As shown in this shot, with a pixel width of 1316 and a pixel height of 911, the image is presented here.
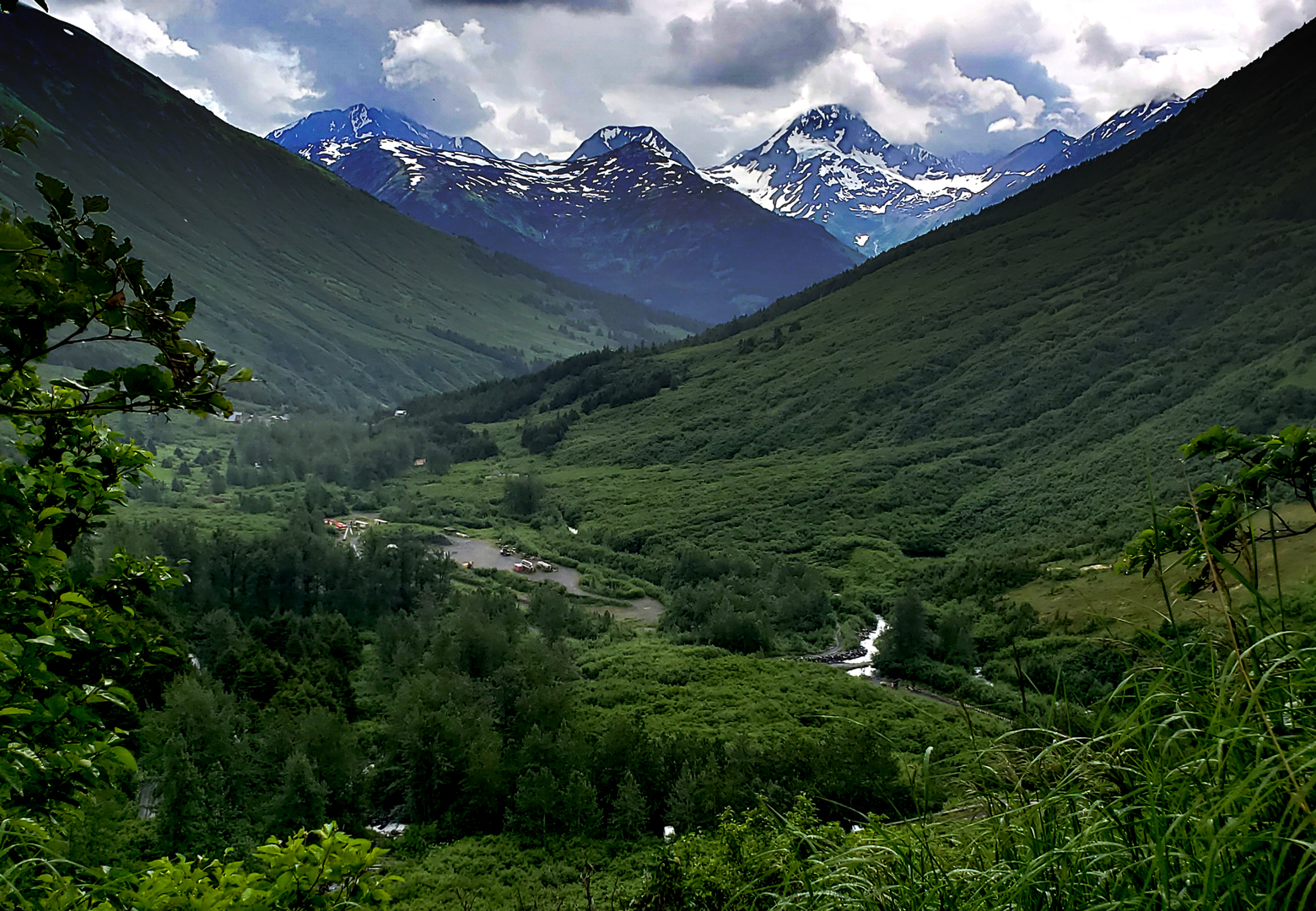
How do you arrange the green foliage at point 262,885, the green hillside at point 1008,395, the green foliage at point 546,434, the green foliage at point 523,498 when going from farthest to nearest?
the green foliage at point 546,434 → the green foliage at point 523,498 → the green hillside at point 1008,395 → the green foliage at point 262,885

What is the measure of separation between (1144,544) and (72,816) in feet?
27.6

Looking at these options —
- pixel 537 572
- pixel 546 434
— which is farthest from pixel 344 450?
pixel 537 572

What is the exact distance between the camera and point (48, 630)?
4352 mm

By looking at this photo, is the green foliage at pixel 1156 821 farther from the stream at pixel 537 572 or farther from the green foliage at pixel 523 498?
the green foliage at pixel 523 498

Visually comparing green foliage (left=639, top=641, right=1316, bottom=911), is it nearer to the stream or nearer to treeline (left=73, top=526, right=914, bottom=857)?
treeline (left=73, top=526, right=914, bottom=857)

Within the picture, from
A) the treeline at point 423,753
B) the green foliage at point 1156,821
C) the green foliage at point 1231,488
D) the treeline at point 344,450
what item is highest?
the green foliage at point 1231,488

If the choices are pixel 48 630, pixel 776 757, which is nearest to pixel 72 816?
pixel 48 630

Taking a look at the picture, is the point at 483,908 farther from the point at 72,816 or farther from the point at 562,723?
the point at 72,816

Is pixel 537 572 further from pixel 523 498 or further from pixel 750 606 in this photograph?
pixel 523 498

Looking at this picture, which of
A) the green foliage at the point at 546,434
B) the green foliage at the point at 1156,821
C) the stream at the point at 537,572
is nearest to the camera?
the green foliage at the point at 1156,821

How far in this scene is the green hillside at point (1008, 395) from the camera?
108312 mm

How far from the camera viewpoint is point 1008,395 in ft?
468

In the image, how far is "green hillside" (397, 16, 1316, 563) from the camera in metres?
108

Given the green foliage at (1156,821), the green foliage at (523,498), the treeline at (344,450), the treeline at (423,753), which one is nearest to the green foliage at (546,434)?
the treeline at (344,450)
